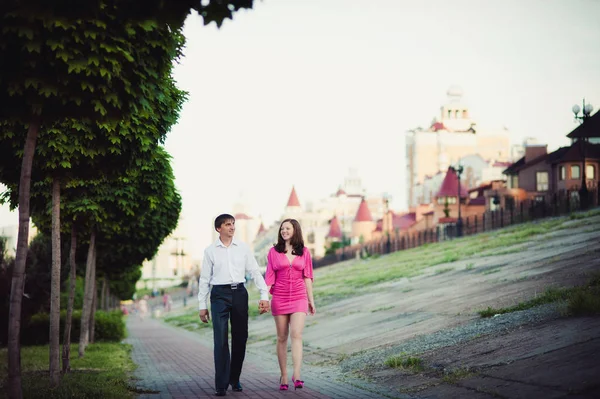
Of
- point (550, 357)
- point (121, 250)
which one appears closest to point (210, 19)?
point (550, 357)

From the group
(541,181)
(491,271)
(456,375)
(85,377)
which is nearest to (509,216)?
(491,271)

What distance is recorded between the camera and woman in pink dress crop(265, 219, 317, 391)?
9.55 meters

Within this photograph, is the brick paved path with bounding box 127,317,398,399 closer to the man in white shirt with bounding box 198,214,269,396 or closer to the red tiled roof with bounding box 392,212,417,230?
the man in white shirt with bounding box 198,214,269,396

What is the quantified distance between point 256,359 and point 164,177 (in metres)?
4.61

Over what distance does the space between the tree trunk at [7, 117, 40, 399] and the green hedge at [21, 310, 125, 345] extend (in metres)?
17.3

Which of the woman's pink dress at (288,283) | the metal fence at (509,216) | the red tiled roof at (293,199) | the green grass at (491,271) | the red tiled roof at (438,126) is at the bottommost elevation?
the green grass at (491,271)

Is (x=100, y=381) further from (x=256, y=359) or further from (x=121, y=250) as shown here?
(x=121, y=250)

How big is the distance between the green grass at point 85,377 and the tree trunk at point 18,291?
145cm

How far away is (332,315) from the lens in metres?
22.1

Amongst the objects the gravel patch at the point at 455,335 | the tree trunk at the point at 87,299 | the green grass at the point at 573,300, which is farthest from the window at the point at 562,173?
the gravel patch at the point at 455,335

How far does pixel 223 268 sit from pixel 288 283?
0.80m

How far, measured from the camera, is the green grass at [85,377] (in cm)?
889

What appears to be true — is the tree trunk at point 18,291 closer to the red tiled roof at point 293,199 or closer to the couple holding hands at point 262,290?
the couple holding hands at point 262,290

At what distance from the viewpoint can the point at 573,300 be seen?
35.5 ft
